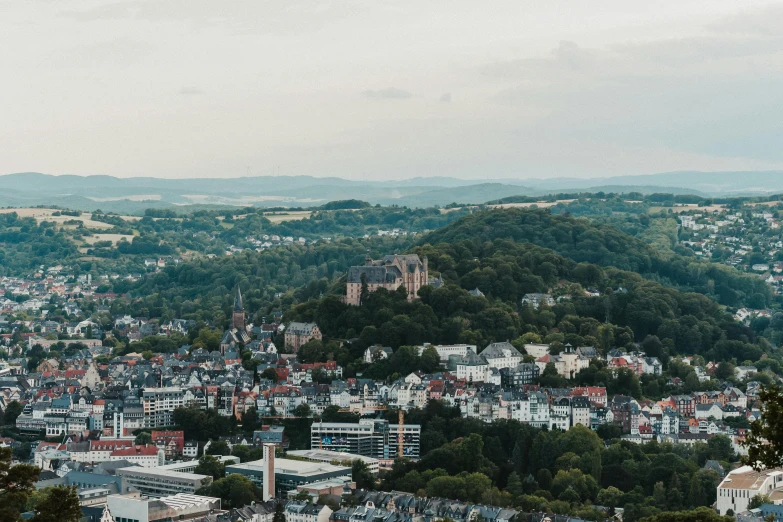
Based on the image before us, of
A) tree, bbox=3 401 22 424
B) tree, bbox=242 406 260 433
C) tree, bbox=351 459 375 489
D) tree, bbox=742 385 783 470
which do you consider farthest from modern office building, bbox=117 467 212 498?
tree, bbox=742 385 783 470

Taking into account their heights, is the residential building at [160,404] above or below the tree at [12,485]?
below

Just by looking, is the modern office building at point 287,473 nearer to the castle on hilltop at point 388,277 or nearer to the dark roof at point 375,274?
the castle on hilltop at point 388,277

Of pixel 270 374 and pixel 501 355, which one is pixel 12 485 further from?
pixel 501 355

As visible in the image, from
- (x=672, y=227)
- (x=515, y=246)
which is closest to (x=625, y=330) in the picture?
(x=515, y=246)

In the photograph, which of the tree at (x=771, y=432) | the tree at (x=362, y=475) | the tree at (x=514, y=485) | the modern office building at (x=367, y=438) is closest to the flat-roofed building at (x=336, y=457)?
the tree at (x=362, y=475)

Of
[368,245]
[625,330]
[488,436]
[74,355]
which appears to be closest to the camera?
[488,436]

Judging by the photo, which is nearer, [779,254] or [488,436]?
[488,436]

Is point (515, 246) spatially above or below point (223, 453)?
above

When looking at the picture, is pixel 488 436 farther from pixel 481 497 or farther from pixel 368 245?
pixel 368 245
